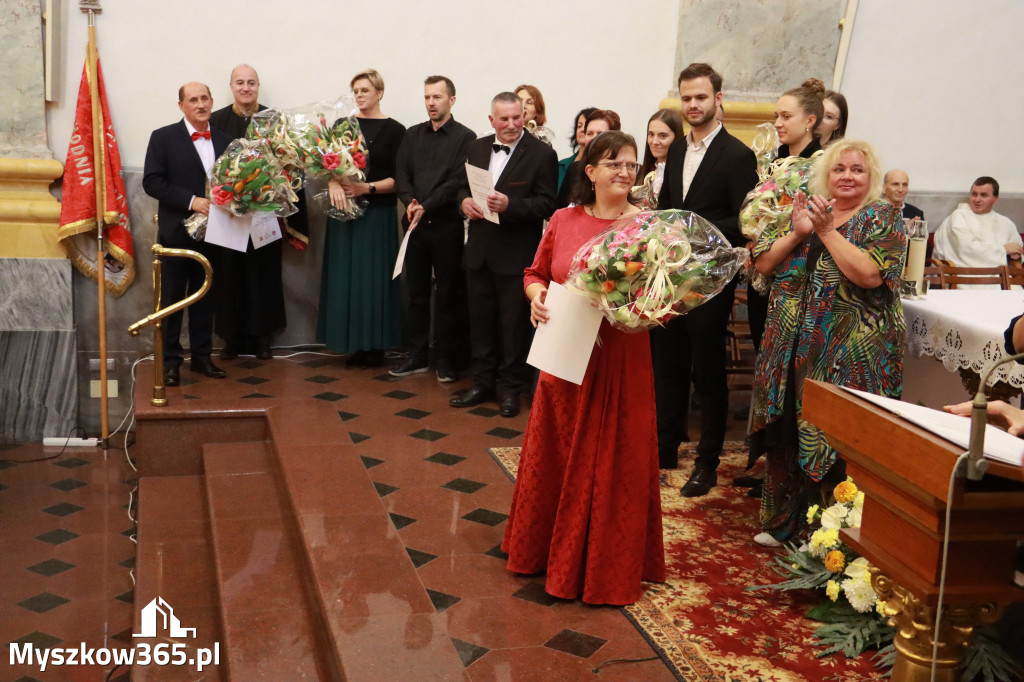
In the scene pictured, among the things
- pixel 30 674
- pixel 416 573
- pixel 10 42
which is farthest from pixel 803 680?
pixel 10 42

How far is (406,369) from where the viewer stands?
6.51m

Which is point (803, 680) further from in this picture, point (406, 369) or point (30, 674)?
point (406, 369)

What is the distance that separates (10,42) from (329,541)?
4601mm

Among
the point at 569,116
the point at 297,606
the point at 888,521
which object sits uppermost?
the point at 569,116

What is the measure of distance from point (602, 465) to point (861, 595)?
A: 94cm

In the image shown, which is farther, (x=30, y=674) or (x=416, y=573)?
(x=30, y=674)

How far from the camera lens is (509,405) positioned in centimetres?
563

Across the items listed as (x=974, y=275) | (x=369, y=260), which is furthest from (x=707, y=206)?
(x=974, y=275)

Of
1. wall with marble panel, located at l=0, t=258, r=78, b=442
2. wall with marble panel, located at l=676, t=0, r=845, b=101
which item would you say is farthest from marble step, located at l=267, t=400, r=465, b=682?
wall with marble panel, located at l=676, t=0, r=845, b=101

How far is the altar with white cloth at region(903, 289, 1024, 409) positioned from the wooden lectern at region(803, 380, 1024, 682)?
6.13 feet

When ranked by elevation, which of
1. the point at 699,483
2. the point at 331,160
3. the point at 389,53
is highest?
Result: the point at 389,53

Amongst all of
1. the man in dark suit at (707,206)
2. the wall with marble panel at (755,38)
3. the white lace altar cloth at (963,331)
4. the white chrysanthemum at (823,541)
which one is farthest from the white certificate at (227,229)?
the white chrysanthemum at (823,541)

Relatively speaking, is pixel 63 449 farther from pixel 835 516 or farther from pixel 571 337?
pixel 835 516

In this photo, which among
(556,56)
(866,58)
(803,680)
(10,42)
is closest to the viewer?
(803,680)
